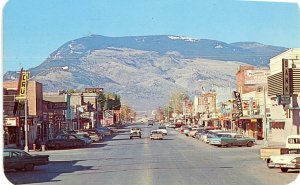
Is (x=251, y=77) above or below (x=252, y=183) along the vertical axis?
above

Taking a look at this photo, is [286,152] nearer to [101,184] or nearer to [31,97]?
[101,184]

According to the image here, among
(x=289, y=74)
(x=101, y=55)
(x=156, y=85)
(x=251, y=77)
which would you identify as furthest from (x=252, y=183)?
(x=251, y=77)

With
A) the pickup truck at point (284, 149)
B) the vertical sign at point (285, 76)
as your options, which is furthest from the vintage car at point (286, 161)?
the vertical sign at point (285, 76)

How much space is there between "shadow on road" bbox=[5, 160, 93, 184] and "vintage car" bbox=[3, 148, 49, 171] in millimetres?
279

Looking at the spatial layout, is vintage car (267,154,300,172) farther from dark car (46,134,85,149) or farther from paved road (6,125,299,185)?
dark car (46,134,85,149)

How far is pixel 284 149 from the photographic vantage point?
90.4ft

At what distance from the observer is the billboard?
210ft

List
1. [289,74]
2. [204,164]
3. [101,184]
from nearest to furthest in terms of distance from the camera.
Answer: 1. [101,184]
2. [204,164]
3. [289,74]

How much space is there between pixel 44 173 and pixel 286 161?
10279mm

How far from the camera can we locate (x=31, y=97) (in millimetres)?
60344

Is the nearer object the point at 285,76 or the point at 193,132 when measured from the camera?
the point at 285,76

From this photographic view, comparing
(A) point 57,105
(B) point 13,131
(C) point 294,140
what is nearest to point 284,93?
(C) point 294,140

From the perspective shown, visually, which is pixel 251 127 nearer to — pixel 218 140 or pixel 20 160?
pixel 218 140

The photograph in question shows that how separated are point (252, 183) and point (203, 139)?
4001 cm
